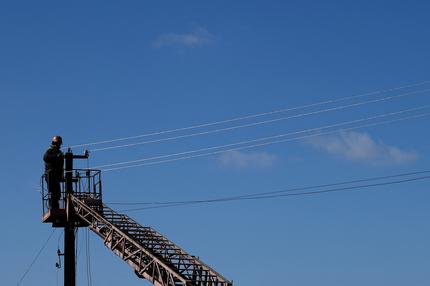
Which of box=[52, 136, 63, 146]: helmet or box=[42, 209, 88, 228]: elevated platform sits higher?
box=[52, 136, 63, 146]: helmet

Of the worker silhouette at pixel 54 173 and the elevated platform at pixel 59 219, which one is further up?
the worker silhouette at pixel 54 173

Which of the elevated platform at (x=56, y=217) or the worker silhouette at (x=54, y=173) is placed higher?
the worker silhouette at (x=54, y=173)

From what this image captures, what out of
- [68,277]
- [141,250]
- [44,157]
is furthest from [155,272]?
[44,157]

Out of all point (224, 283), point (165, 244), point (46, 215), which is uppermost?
point (46, 215)

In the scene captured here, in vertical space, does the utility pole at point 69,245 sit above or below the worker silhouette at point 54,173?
below

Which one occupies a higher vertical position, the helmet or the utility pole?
the helmet

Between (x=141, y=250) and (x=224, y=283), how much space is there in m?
4.88

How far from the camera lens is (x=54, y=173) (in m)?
45.6

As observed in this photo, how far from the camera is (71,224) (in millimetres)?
45250

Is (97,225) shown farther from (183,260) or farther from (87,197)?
(183,260)

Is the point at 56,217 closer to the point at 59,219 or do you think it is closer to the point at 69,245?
the point at 59,219

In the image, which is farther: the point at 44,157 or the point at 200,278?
the point at 44,157

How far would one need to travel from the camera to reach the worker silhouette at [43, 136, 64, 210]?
1793 inches

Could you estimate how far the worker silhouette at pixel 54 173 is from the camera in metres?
45.5
